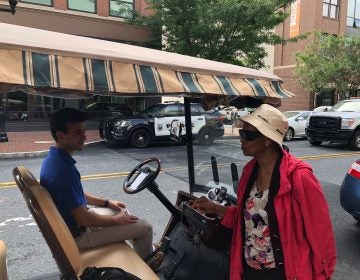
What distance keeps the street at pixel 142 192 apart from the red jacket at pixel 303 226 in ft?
2.80

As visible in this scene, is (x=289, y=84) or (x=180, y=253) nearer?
(x=180, y=253)

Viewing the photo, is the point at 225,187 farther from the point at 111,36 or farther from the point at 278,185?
the point at 111,36

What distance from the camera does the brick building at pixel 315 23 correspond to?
95.8 ft

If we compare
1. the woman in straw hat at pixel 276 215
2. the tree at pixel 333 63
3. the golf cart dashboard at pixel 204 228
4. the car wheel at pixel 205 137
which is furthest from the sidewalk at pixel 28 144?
the tree at pixel 333 63

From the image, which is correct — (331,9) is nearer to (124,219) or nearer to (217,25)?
(217,25)

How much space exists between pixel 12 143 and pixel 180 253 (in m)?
11.7

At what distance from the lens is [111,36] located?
1897 centimetres

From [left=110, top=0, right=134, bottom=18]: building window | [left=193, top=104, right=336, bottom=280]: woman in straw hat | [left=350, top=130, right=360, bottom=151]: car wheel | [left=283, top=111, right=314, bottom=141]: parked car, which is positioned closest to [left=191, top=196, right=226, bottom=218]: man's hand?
[left=193, top=104, right=336, bottom=280]: woman in straw hat

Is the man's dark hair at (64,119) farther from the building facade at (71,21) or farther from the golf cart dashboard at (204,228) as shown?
the building facade at (71,21)

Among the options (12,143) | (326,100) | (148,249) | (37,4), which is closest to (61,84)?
(148,249)

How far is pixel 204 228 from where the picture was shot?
2.73 m

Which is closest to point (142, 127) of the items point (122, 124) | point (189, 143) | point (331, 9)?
point (122, 124)

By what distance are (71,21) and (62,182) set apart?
17106mm

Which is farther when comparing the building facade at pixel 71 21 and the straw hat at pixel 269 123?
the building facade at pixel 71 21
